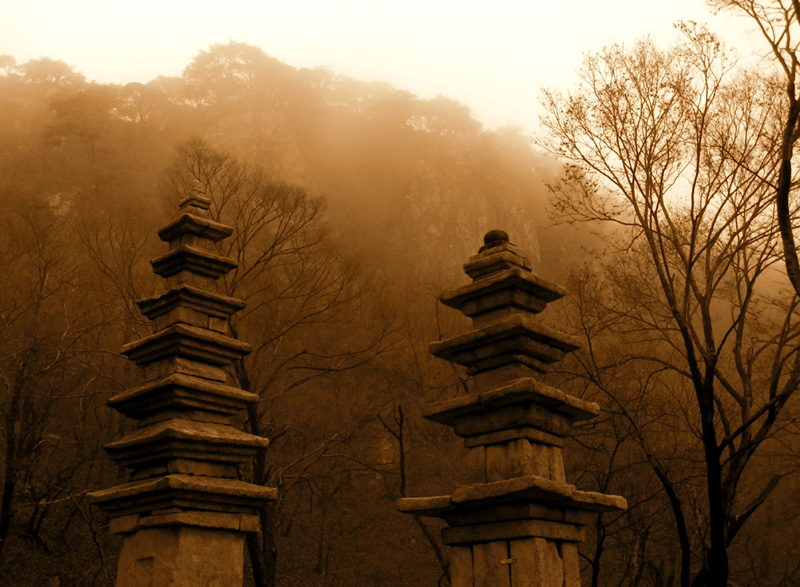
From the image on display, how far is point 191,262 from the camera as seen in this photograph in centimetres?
888

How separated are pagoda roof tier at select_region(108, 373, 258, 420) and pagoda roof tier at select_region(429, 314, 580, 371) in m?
2.44

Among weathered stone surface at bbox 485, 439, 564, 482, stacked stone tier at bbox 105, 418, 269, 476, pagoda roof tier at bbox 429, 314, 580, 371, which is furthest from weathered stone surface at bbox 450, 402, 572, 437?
stacked stone tier at bbox 105, 418, 269, 476

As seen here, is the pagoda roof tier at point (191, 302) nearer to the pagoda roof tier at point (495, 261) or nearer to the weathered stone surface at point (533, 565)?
the pagoda roof tier at point (495, 261)

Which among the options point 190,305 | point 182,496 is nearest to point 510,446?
point 182,496

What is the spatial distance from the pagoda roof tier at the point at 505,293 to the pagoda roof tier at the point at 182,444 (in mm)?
2622

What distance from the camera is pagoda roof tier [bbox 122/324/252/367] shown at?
327 inches

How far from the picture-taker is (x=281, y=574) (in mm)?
25359

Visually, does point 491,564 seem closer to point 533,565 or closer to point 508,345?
point 533,565

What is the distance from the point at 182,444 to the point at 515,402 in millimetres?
3427

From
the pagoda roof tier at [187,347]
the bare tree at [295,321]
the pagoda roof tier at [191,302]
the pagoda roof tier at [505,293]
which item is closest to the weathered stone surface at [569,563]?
the pagoda roof tier at [505,293]

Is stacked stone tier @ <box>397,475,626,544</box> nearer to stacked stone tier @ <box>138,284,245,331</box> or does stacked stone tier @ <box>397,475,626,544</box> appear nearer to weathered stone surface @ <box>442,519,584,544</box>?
weathered stone surface @ <box>442,519,584,544</box>

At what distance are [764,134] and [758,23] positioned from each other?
123 inches

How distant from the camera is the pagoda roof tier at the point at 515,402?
6.88m

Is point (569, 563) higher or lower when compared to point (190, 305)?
lower
